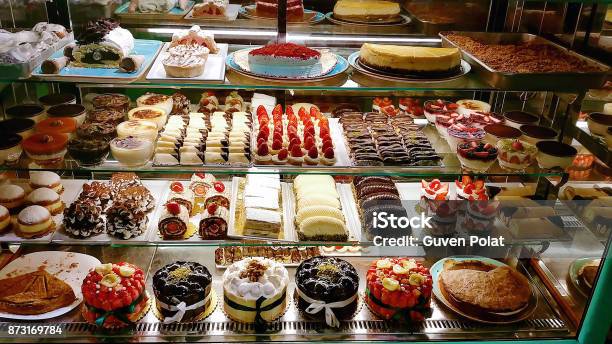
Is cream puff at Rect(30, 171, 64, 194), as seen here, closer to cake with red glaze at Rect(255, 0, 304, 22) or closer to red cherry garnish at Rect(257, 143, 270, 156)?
red cherry garnish at Rect(257, 143, 270, 156)

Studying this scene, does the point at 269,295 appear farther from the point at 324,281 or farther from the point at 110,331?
the point at 110,331

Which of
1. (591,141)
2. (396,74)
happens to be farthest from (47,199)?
(591,141)

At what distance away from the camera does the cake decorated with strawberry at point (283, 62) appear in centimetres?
272

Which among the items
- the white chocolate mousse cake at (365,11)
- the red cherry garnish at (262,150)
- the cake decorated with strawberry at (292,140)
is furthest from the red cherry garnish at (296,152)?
the white chocolate mousse cake at (365,11)

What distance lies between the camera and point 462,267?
11.5 feet

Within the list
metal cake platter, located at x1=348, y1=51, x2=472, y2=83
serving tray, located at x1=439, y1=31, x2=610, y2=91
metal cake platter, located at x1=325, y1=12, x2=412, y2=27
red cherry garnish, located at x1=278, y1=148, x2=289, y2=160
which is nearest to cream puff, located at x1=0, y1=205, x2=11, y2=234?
red cherry garnish, located at x1=278, y1=148, x2=289, y2=160

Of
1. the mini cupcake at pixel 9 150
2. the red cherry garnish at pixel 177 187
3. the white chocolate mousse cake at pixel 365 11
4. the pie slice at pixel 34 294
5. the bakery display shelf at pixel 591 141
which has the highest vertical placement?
the white chocolate mousse cake at pixel 365 11

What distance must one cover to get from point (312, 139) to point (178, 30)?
3.30 ft

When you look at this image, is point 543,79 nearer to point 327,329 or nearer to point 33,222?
point 327,329

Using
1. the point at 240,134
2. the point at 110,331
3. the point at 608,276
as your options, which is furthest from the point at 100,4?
the point at 608,276

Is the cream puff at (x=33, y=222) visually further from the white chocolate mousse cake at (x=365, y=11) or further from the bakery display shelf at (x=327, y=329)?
the white chocolate mousse cake at (x=365, y=11)

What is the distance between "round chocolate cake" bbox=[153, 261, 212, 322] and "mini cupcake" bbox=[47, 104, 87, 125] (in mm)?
992

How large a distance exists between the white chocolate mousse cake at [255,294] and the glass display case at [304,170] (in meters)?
0.01

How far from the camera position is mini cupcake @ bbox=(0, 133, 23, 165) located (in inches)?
110
